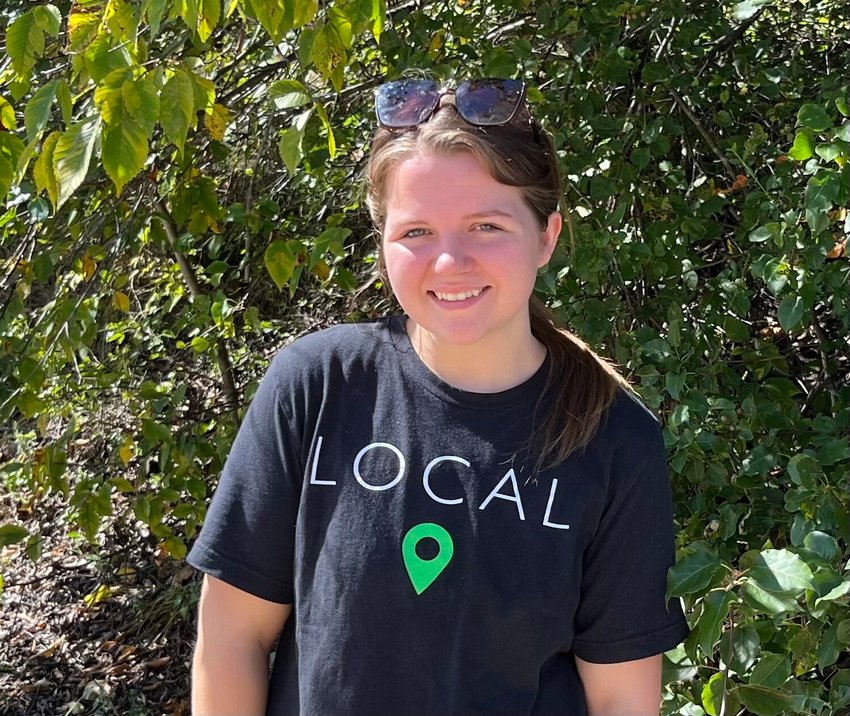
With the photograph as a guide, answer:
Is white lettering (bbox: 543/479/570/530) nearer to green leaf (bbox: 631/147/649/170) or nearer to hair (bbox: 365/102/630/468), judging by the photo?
hair (bbox: 365/102/630/468)

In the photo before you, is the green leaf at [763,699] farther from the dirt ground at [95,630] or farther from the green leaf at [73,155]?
the dirt ground at [95,630]

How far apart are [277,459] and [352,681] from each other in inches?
12.5

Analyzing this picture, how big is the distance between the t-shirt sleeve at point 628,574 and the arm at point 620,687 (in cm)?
2

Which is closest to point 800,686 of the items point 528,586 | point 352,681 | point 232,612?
point 528,586

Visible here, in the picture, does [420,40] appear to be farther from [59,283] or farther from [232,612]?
[232,612]

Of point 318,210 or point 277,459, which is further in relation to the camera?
point 318,210

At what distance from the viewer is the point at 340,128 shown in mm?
3100

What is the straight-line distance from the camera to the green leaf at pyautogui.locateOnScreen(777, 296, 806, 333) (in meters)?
2.01

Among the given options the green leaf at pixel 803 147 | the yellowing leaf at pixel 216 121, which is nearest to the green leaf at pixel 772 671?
the green leaf at pixel 803 147

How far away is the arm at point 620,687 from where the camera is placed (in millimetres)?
1529

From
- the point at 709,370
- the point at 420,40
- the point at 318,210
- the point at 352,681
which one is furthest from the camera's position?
the point at 318,210

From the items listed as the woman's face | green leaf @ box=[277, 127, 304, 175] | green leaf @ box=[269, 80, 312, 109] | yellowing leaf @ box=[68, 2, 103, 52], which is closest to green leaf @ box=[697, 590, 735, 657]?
the woman's face

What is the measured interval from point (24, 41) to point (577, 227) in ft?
3.89

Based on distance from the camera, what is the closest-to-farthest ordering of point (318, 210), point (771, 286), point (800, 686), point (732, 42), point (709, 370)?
point (800, 686) → point (771, 286) → point (709, 370) → point (732, 42) → point (318, 210)
